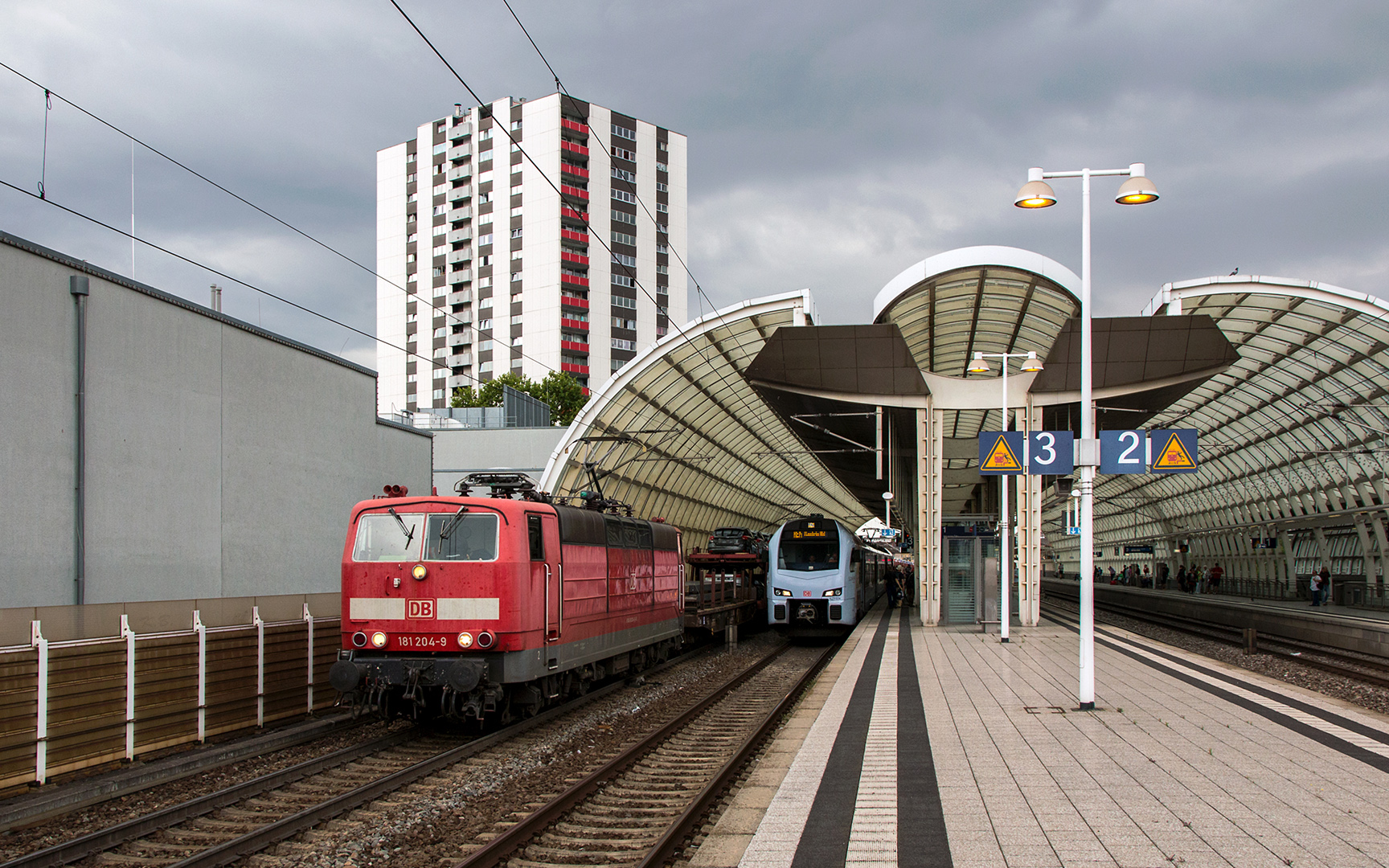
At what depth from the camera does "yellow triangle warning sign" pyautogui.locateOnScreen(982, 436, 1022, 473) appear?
17594mm

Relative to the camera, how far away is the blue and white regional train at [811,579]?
86.3ft

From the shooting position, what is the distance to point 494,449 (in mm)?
39594

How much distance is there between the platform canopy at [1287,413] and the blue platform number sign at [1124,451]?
13.7 m

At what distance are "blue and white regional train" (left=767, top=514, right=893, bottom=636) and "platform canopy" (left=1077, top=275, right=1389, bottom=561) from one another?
1030cm

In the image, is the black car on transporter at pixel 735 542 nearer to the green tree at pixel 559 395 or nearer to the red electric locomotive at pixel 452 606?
the red electric locomotive at pixel 452 606

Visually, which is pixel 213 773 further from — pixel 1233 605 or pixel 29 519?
pixel 1233 605

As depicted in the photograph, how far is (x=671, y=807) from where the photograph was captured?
29.0 feet

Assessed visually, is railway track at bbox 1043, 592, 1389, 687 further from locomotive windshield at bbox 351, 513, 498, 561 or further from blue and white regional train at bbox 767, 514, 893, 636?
locomotive windshield at bbox 351, 513, 498, 561

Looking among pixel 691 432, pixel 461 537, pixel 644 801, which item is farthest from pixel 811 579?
pixel 644 801

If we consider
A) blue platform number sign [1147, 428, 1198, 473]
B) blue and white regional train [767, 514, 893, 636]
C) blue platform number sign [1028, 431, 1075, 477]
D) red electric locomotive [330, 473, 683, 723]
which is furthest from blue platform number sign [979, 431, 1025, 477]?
blue and white regional train [767, 514, 893, 636]

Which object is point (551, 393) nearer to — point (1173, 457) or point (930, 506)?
point (930, 506)

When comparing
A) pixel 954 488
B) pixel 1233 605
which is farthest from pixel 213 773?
pixel 954 488

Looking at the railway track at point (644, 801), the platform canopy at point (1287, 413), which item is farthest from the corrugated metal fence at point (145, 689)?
the platform canopy at point (1287, 413)

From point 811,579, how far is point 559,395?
40994 mm
